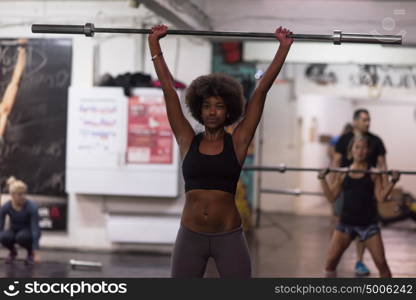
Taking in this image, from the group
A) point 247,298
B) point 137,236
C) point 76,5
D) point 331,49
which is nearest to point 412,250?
point 331,49

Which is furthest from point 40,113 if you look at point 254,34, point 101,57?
point 254,34

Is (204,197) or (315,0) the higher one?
(315,0)

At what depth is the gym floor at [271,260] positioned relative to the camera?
20.6 feet

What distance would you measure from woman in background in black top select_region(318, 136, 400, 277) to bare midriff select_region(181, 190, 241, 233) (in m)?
2.45

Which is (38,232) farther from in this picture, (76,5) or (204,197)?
(204,197)

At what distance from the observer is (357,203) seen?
5672mm

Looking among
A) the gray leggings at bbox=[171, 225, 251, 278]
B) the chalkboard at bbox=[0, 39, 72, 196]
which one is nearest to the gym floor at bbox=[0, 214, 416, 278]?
the chalkboard at bbox=[0, 39, 72, 196]

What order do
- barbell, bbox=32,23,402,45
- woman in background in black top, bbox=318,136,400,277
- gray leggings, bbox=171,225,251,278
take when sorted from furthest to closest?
1. woman in background in black top, bbox=318,136,400,277
2. barbell, bbox=32,23,402,45
3. gray leggings, bbox=171,225,251,278

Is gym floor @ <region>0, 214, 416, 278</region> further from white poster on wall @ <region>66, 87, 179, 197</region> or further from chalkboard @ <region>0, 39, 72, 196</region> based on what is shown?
chalkboard @ <region>0, 39, 72, 196</region>

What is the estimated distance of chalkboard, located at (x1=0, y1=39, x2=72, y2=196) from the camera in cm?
747

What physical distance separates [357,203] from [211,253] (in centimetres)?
270

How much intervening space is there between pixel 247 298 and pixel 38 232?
4.07 metres

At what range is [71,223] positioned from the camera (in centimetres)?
760

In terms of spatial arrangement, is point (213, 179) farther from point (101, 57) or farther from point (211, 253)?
point (101, 57)
